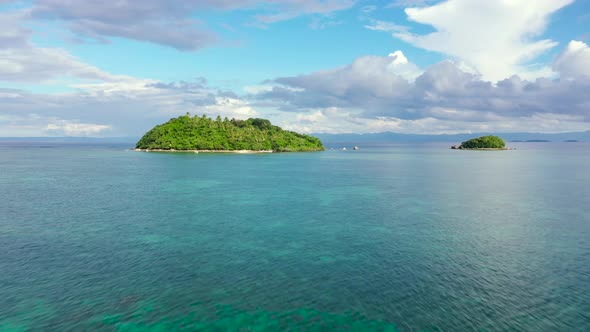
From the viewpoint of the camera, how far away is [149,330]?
25812mm

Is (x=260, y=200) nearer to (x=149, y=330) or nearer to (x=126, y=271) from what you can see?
(x=126, y=271)

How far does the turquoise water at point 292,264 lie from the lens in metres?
27.9

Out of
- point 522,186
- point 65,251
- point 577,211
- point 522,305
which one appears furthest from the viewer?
point 522,186

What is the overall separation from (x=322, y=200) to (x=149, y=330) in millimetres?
58277

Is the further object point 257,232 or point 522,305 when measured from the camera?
point 257,232

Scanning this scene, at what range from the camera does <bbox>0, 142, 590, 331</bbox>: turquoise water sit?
27.9 meters

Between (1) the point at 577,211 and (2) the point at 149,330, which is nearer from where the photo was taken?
(2) the point at 149,330

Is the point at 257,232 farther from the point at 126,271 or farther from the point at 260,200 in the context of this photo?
the point at 260,200

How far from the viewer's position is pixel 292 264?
39.4 m

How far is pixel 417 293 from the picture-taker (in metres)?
32.2

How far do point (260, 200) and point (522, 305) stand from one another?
58109 millimetres

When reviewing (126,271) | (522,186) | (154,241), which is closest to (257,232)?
(154,241)

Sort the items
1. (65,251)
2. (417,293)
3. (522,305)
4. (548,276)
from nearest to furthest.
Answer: (522,305), (417,293), (548,276), (65,251)

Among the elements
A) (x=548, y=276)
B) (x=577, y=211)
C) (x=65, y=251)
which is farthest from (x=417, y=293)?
(x=577, y=211)
